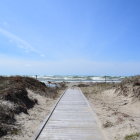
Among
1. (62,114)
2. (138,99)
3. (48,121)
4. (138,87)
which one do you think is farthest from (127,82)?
(48,121)

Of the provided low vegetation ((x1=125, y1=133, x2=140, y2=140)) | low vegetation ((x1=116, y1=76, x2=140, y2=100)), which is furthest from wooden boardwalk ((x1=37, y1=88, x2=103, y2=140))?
low vegetation ((x1=116, y1=76, x2=140, y2=100))

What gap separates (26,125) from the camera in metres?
10.1

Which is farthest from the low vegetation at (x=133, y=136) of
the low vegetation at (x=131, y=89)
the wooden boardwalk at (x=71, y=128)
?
the low vegetation at (x=131, y=89)

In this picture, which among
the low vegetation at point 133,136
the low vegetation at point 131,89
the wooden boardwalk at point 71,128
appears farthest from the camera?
the low vegetation at point 131,89

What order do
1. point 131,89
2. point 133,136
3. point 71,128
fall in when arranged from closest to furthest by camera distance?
1. point 133,136
2. point 71,128
3. point 131,89

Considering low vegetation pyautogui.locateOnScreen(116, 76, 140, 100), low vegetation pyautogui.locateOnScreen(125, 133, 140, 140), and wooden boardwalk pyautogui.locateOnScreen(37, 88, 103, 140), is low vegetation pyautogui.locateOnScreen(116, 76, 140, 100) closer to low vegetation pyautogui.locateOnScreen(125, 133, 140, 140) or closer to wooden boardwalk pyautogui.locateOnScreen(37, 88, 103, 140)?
wooden boardwalk pyautogui.locateOnScreen(37, 88, 103, 140)

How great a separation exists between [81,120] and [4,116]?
3.27 metres

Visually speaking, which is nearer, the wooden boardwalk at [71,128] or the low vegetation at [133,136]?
the low vegetation at [133,136]

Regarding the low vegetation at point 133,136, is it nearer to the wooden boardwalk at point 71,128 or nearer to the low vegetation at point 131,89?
the wooden boardwalk at point 71,128

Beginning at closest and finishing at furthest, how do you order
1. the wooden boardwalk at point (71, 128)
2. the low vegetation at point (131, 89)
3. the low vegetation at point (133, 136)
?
1. the low vegetation at point (133, 136)
2. the wooden boardwalk at point (71, 128)
3. the low vegetation at point (131, 89)

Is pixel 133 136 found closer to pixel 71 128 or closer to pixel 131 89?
pixel 71 128

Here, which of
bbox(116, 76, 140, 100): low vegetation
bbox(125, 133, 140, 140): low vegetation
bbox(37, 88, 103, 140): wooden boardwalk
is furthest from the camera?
bbox(116, 76, 140, 100): low vegetation

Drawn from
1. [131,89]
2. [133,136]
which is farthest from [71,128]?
[131,89]

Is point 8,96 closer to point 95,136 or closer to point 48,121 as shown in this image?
point 48,121
